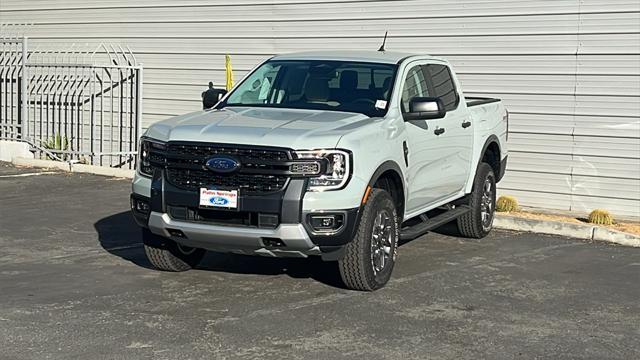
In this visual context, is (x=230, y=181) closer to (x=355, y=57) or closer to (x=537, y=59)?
(x=355, y=57)

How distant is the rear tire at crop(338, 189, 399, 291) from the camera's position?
665cm

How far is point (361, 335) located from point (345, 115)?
6.88 ft

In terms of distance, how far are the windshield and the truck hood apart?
258 mm

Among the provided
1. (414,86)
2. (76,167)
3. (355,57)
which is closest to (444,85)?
(414,86)

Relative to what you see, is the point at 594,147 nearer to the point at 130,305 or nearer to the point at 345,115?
the point at 345,115

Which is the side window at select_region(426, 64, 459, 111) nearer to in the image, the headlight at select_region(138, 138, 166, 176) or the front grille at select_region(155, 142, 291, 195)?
the front grille at select_region(155, 142, 291, 195)

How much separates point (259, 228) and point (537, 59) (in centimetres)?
651

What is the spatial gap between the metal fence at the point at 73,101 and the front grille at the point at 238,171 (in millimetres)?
8752

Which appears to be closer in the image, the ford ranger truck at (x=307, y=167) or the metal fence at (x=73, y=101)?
the ford ranger truck at (x=307, y=167)

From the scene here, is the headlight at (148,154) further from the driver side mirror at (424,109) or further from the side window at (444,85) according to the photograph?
the side window at (444,85)

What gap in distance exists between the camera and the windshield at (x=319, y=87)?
7594 mm

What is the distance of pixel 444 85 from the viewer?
8891mm

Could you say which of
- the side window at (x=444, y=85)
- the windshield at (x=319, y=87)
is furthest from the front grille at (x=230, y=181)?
the side window at (x=444, y=85)

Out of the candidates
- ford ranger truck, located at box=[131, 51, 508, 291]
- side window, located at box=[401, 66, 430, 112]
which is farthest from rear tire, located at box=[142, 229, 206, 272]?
side window, located at box=[401, 66, 430, 112]
